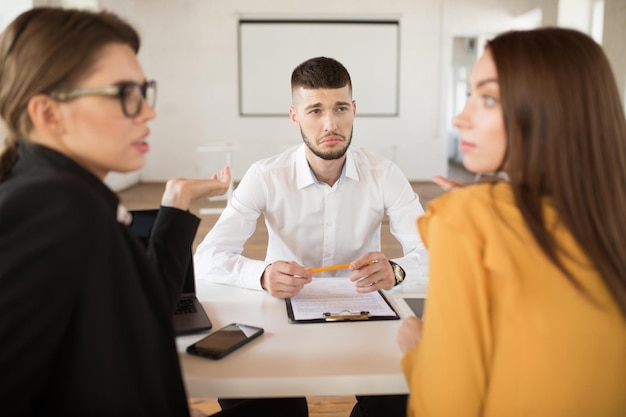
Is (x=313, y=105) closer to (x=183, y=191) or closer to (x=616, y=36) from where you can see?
(x=183, y=191)

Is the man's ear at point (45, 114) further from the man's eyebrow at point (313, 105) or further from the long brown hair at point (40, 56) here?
the man's eyebrow at point (313, 105)

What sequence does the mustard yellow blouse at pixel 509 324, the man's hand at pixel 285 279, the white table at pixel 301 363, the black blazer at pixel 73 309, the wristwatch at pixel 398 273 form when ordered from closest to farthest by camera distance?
1. the black blazer at pixel 73 309
2. the mustard yellow blouse at pixel 509 324
3. the white table at pixel 301 363
4. the man's hand at pixel 285 279
5. the wristwatch at pixel 398 273

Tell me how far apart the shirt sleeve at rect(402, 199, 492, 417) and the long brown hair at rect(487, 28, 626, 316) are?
116 mm

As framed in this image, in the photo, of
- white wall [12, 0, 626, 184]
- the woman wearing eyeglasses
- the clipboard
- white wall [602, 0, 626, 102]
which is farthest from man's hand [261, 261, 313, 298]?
white wall [12, 0, 626, 184]

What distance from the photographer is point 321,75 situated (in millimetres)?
2227

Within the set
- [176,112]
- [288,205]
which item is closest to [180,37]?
[176,112]

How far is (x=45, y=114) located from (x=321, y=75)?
1.42 meters

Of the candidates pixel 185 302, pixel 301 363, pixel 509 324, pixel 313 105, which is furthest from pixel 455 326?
pixel 313 105

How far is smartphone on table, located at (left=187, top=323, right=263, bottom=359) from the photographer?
3.93ft

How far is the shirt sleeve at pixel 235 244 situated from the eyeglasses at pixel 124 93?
772mm

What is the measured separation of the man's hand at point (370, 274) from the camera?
1641 mm

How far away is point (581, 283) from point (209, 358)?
0.72 m

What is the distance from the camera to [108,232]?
2.70 feet

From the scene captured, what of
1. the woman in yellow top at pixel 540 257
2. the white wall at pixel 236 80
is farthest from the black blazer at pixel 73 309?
the white wall at pixel 236 80
